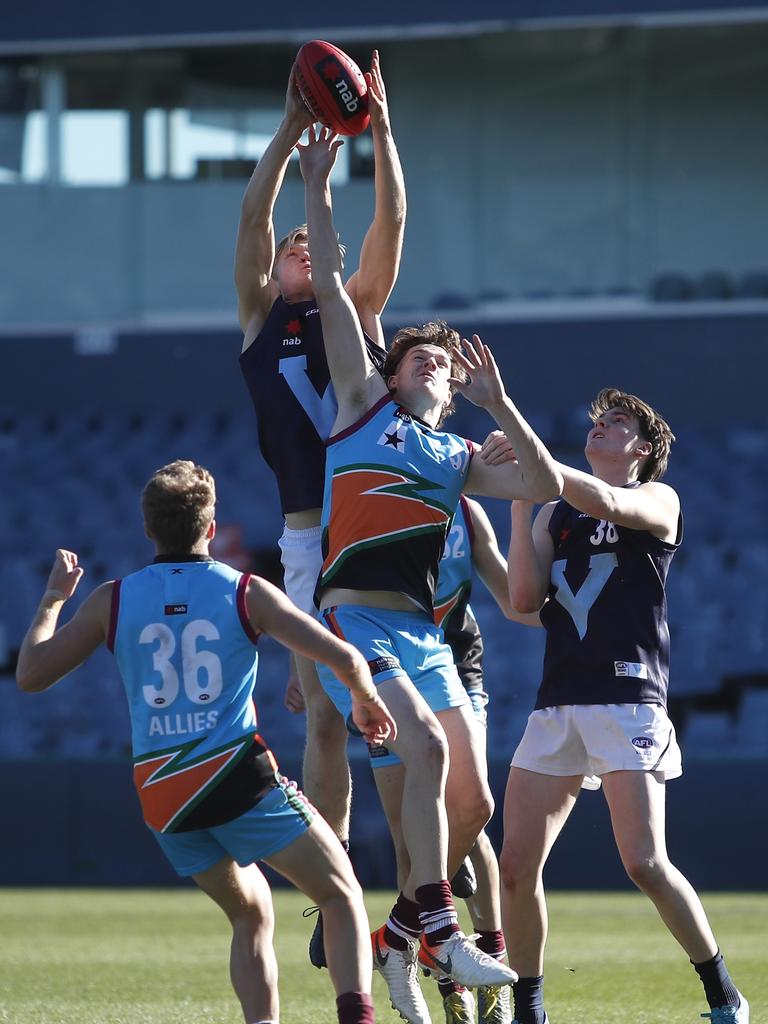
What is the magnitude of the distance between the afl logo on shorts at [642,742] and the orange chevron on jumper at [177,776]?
1.46m

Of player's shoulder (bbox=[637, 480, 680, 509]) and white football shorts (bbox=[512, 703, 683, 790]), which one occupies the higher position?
player's shoulder (bbox=[637, 480, 680, 509])

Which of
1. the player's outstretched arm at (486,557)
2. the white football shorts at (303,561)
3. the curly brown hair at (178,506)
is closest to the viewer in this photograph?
the curly brown hair at (178,506)

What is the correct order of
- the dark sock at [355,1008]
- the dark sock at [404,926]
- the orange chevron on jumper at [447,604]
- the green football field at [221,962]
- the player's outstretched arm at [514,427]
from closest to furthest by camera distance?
the dark sock at [355,1008] < the player's outstretched arm at [514,427] < the dark sock at [404,926] < the green football field at [221,962] < the orange chevron on jumper at [447,604]

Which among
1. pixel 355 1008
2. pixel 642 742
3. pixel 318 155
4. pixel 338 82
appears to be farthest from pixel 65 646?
pixel 338 82

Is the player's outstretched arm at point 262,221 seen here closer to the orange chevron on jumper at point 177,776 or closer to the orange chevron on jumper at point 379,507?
the orange chevron on jumper at point 379,507

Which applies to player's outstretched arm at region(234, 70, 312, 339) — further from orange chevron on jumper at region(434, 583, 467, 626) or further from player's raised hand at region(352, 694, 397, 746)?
player's raised hand at region(352, 694, 397, 746)

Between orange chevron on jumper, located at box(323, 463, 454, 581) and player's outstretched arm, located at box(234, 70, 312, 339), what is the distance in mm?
1144

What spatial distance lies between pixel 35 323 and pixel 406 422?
1149cm

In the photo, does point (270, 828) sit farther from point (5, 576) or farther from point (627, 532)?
point (5, 576)

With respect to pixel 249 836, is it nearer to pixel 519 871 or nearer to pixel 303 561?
pixel 519 871

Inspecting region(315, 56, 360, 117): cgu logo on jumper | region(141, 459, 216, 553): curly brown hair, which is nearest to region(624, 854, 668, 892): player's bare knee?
region(141, 459, 216, 553): curly brown hair

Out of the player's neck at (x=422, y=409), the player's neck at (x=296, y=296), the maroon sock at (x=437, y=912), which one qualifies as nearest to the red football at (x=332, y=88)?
the player's neck at (x=296, y=296)

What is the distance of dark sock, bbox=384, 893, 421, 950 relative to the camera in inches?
211

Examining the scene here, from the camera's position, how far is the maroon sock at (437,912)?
493 cm
